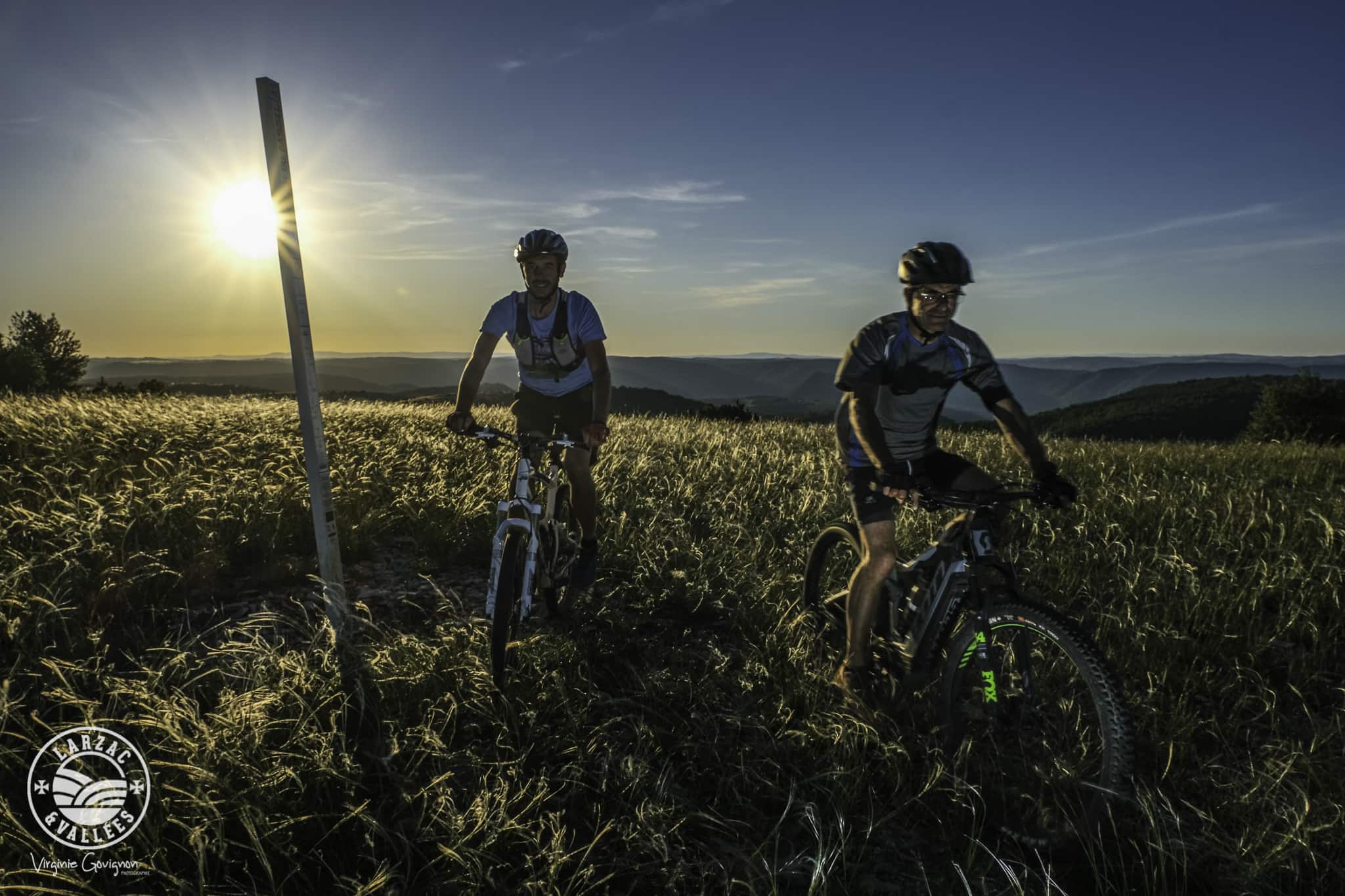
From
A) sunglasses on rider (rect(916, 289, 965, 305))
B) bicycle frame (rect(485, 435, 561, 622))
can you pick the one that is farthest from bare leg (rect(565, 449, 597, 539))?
sunglasses on rider (rect(916, 289, 965, 305))

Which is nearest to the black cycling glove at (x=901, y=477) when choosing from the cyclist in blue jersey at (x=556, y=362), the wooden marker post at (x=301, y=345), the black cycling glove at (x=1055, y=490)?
the black cycling glove at (x=1055, y=490)

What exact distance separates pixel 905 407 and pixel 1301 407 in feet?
191

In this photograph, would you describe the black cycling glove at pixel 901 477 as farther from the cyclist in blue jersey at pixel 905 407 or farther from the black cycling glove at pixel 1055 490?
the black cycling glove at pixel 1055 490

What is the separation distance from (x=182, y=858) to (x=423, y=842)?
842mm

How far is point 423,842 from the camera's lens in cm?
265

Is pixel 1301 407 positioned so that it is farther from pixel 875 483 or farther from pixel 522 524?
pixel 522 524

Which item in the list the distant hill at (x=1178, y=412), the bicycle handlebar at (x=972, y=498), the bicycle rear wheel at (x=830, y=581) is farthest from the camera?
the distant hill at (x=1178, y=412)

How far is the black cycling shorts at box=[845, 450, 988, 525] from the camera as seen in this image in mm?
3584

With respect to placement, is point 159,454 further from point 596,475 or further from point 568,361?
point 568,361

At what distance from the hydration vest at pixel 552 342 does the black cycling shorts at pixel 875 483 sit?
230 cm

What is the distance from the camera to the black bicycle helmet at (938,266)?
3305 mm

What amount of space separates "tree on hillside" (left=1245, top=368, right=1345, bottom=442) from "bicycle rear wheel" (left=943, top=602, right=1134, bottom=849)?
172ft

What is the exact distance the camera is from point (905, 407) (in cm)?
369

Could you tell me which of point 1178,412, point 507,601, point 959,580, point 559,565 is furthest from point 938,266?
point 1178,412
